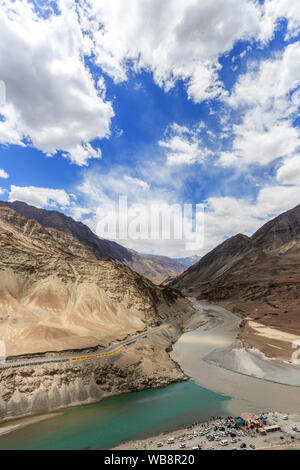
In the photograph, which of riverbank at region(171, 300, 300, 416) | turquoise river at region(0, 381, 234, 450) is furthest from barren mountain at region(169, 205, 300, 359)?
turquoise river at region(0, 381, 234, 450)

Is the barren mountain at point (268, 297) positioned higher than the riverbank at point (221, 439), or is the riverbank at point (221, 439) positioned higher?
the barren mountain at point (268, 297)

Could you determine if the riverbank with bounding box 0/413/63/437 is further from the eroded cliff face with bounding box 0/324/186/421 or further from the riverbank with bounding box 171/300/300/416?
the riverbank with bounding box 171/300/300/416

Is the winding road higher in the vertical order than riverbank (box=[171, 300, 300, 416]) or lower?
higher

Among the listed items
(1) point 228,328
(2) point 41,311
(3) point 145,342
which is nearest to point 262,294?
(1) point 228,328

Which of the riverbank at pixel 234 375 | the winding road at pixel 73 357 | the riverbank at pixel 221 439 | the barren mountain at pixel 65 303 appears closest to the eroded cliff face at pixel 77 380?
the winding road at pixel 73 357

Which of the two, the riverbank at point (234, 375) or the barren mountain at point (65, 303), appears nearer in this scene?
the riverbank at point (234, 375)

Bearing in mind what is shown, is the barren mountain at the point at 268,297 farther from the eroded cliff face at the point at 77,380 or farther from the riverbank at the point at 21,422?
the riverbank at the point at 21,422

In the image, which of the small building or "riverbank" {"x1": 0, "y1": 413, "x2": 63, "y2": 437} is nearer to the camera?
the small building

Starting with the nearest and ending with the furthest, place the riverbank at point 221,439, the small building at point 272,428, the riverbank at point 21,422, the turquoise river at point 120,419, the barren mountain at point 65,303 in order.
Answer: the riverbank at point 221,439
the small building at point 272,428
the turquoise river at point 120,419
the riverbank at point 21,422
the barren mountain at point 65,303
